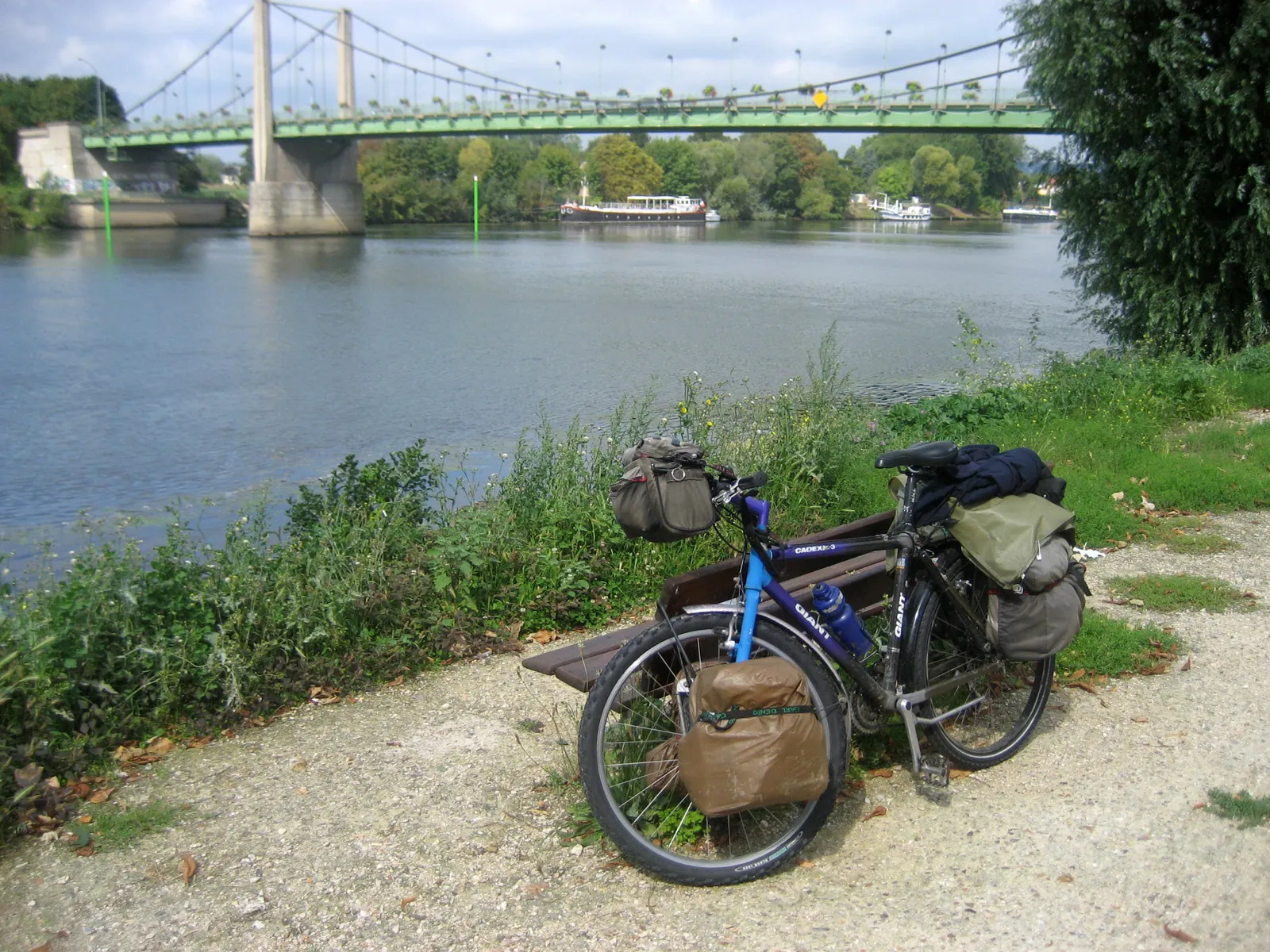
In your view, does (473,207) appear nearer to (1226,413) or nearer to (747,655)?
(1226,413)

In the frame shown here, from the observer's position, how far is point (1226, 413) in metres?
8.67

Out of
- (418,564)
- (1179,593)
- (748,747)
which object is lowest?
(1179,593)

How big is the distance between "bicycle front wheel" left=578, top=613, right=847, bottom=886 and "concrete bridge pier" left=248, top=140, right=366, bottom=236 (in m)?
56.2

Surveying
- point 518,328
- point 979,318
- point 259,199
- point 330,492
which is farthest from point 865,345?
point 259,199

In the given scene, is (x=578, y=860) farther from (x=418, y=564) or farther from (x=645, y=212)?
(x=645, y=212)

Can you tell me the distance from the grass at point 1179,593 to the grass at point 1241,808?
1.71 metres

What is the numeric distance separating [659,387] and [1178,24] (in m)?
6.82

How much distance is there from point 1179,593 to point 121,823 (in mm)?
4099

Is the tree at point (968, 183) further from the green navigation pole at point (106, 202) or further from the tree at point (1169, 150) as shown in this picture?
the tree at point (1169, 150)

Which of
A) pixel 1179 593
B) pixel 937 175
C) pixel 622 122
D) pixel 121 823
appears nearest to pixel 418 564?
pixel 121 823

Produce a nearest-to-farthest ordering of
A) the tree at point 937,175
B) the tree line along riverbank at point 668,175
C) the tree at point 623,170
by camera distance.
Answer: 1. the tree line along riverbank at point 668,175
2. the tree at point 623,170
3. the tree at point 937,175

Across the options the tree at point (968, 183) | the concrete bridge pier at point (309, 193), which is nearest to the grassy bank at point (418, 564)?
the concrete bridge pier at point (309, 193)

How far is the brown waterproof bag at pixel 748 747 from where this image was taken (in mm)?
2764

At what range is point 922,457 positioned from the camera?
3.24 meters
